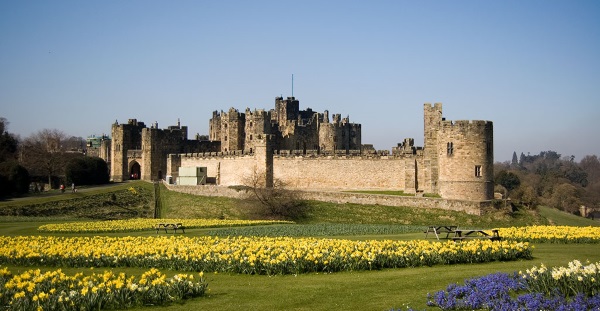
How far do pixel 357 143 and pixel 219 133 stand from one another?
22239mm

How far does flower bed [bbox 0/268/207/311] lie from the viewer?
14.8m

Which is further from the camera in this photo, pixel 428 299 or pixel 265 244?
pixel 265 244

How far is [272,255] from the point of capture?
21.6 meters

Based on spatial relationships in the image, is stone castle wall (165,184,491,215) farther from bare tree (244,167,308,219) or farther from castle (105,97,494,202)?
bare tree (244,167,308,219)

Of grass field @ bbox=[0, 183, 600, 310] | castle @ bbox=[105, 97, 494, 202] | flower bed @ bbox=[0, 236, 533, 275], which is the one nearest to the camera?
grass field @ bbox=[0, 183, 600, 310]

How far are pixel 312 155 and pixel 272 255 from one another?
4654cm

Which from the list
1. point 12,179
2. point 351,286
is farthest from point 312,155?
point 351,286

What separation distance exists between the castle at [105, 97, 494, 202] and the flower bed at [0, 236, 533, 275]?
26.1 m

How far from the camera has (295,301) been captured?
52.4 feet

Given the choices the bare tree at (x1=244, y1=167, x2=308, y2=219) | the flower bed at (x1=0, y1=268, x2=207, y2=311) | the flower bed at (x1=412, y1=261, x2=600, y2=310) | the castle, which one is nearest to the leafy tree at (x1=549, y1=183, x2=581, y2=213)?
the castle

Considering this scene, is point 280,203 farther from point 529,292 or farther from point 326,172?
point 529,292

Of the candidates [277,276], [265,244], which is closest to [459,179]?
[265,244]

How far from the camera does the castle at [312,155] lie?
4828 cm

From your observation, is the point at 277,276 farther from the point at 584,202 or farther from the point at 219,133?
the point at 584,202
